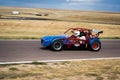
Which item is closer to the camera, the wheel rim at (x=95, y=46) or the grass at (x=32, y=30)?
the wheel rim at (x=95, y=46)

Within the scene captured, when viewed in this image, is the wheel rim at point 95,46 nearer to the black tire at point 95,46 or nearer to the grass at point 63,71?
the black tire at point 95,46

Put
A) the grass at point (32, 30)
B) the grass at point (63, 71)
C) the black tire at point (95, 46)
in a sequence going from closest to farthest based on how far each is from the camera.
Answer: the grass at point (63, 71) < the black tire at point (95, 46) < the grass at point (32, 30)

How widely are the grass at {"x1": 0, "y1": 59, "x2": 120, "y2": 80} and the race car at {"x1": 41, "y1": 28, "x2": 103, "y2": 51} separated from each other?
389 cm

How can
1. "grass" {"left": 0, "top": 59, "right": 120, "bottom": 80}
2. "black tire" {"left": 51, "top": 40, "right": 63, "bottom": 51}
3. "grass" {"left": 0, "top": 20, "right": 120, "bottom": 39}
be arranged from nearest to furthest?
"grass" {"left": 0, "top": 59, "right": 120, "bottom": 80} < "black tire" {"left": 51, "top": 40, "right": 63, "bottom": 51} < "grass" {"left": 0, "top": 20, "right": 120, "bottom": 39}

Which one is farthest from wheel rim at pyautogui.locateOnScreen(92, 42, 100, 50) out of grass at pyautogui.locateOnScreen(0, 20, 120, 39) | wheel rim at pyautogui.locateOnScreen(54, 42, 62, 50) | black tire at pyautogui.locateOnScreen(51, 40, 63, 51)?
grass at pyautogui.locateOnScreen(0, 20, 120, 39)

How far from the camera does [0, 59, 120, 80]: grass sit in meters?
10.7

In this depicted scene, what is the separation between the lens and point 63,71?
11.8m

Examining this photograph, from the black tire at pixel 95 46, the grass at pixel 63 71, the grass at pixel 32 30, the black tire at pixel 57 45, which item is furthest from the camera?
the grass at pixel 32 30

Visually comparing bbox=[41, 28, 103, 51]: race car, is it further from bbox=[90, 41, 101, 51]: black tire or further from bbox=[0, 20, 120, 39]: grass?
bbox=[0, 20, 120, 39]: grass

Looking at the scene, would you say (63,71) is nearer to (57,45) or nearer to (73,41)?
(57,45)

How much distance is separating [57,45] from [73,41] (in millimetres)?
1305

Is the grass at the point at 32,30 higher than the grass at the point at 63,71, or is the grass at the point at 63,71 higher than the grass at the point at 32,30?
the grass at the point at 32,30

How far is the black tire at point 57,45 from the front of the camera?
693 inches

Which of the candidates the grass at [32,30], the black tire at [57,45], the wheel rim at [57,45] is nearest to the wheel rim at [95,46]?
the black tire at [57,45]
